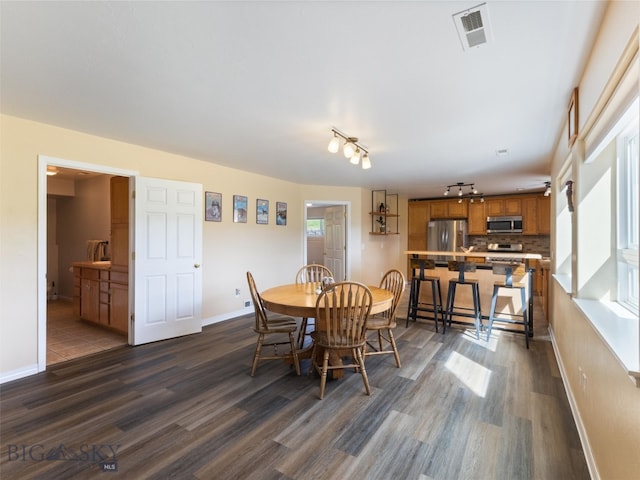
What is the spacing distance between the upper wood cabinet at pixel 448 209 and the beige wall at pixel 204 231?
1177 millimetres

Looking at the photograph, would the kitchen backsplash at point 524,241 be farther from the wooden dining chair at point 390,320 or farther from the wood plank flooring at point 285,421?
the wooden dining chair at point 390,320

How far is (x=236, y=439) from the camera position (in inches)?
75.7

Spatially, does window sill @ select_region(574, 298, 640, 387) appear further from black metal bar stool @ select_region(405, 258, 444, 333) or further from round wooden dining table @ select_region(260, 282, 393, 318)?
black metal bar stool @ select_region(405, 258, 444, 333)

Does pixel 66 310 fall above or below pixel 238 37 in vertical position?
below

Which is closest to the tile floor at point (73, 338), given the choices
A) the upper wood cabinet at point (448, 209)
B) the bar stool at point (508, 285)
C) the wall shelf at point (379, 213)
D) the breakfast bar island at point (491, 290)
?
the breakfast bar island at point (491, 290)

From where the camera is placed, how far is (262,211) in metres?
5.22

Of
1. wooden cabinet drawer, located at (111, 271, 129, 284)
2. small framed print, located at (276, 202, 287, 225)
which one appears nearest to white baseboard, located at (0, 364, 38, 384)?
wooden cabinet drawer, located at (111, 271, 129, 284)

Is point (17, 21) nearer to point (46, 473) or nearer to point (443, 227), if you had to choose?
point (46, 473)

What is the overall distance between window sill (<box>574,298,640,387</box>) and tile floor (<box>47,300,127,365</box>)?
4.24 meters

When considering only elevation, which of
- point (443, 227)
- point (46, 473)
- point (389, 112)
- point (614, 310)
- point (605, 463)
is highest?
point (389, 112)

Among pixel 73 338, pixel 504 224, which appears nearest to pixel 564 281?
pixel 504 224

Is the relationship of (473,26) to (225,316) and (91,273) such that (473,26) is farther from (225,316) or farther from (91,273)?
(91,273)

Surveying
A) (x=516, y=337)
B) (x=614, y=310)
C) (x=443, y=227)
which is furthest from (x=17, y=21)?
(x=443, y=227)

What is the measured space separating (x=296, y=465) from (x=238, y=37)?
232 centimetres
